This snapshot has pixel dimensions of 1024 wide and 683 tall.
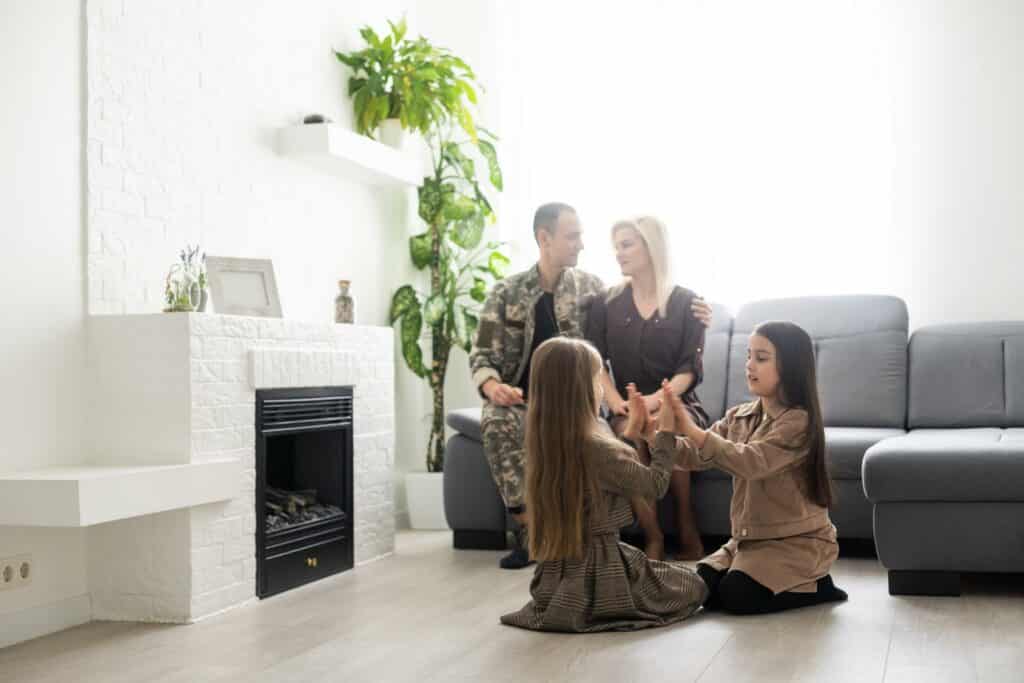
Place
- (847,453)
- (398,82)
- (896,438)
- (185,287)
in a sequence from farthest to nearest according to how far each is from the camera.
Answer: (398,82), (847,453), (896,438), (185,287)

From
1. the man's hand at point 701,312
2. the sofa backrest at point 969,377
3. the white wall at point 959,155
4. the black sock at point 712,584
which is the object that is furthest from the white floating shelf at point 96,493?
the white wall at point 959,155

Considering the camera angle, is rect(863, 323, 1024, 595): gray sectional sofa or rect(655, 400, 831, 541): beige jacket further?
rect(863, 323, 1024, 595): gray sectional sofa

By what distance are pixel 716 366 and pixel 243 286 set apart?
211 centimetres

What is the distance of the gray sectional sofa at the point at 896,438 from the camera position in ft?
11.8

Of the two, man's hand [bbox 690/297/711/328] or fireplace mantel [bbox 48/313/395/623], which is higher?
man's hand [bbox 690/297/711/328]

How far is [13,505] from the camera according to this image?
313 centimetres

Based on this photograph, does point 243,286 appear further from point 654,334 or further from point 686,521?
point 686,521

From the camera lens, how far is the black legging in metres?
3.40

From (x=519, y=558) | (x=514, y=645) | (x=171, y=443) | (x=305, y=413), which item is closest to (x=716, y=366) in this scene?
(x=519, y=558)

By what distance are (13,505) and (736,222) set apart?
12.3 ft

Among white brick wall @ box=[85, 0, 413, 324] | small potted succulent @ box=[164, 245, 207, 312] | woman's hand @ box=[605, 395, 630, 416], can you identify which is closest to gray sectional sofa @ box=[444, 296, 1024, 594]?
woman's hand @ box=[605, 395, 630, 416]

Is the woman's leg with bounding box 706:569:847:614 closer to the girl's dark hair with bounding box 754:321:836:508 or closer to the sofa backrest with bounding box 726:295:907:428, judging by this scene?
the girl's dark hair with bounding box 754:321:836:508

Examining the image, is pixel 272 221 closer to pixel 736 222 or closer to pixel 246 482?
pixel 246 482

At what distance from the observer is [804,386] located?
11.5 feet
